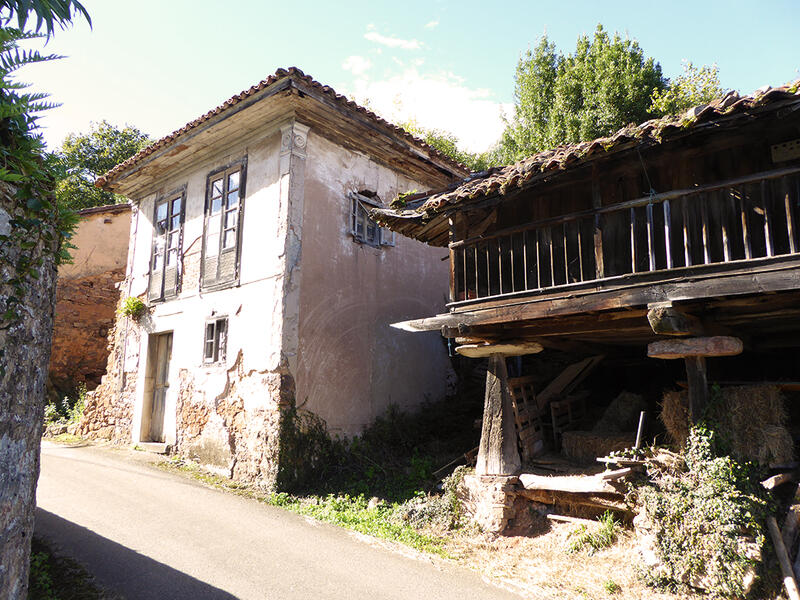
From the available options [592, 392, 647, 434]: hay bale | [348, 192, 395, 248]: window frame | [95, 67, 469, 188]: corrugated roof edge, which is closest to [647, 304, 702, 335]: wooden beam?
[592, 392, 647, 434]: hay bale

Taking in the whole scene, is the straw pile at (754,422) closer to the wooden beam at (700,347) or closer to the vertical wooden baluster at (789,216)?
the wooden beam at (700,347)

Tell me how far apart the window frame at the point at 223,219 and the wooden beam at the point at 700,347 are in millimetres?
6663

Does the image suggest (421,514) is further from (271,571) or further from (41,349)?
(41,349)

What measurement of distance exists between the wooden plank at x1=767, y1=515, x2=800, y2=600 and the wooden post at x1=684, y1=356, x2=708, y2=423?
3.50 ft

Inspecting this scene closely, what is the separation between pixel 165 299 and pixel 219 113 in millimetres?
4033

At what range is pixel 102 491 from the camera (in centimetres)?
725

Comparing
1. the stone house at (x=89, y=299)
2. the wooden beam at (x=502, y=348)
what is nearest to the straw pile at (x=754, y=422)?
the wooden beam at (x=502, y=348)

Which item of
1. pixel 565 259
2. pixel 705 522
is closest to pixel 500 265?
pixel 565 259

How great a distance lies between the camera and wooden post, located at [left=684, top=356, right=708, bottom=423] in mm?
5242

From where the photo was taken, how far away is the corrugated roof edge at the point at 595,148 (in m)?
4.38

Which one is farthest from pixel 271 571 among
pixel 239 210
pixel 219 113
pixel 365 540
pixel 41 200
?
pixel 219 113

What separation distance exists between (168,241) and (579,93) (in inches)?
541

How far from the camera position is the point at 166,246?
10875 mm

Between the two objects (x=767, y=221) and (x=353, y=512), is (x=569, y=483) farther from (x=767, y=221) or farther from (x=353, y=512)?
(x=767, y=221)
